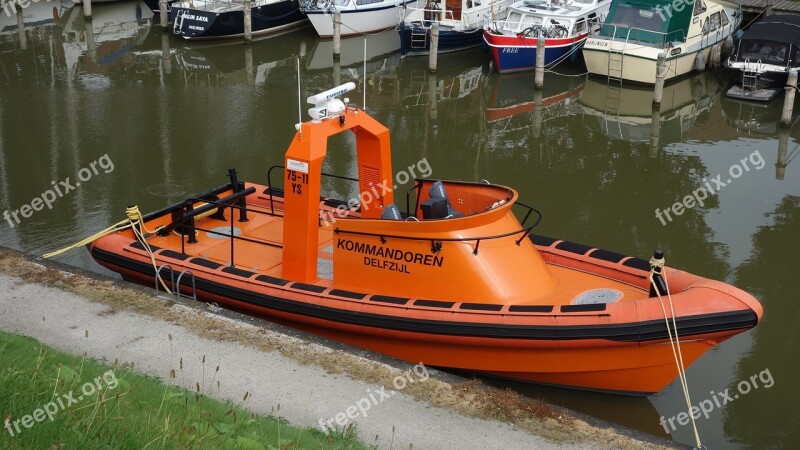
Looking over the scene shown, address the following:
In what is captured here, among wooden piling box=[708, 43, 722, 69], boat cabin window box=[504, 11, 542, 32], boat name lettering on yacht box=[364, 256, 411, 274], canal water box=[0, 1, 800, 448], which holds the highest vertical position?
boat cabin window box=[504, 11, 542, 32]

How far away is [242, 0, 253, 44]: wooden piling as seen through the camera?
75.9 feet

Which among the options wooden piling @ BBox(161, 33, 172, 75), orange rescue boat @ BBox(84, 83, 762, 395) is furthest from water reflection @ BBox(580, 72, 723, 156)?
wooden piling @ BBox(161, 33, 172, 75)

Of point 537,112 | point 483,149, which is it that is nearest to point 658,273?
point 483,149

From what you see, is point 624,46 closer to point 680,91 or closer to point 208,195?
point 680,91

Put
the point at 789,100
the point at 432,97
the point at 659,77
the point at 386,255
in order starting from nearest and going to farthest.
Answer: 1. the point at 386,255
2. the point at 789,100
3. the point at 659,77
4. the point at 432,97

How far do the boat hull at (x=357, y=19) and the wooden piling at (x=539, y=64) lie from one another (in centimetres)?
563

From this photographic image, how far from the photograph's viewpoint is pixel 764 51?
65.3ft

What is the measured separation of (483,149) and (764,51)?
7.01 m

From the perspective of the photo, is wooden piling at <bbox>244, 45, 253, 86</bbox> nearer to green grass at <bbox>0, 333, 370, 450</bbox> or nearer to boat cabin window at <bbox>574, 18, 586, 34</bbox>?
boat cabin window at <bbox>574, 18, 586, 34</bbox>

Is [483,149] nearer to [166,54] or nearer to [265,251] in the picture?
[265,251]

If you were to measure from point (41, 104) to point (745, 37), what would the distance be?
46.6ft

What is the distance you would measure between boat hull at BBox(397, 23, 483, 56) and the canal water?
260 millimetres

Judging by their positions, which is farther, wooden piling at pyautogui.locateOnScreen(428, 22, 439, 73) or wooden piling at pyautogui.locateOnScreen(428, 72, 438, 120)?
wooden piling at pyautogui.locateOnScreen(428, 22, 439, 73)

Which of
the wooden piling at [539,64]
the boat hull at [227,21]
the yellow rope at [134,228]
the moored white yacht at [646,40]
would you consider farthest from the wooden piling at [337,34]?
the yellow rope at [134,228]
